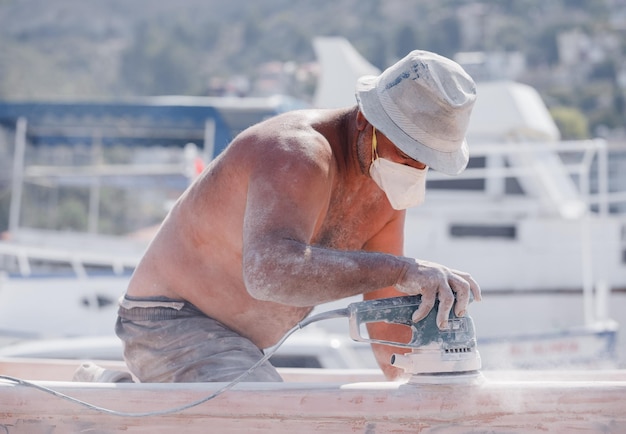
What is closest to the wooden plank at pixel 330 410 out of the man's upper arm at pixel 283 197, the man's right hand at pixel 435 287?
the man's right hand at pixel 435 287

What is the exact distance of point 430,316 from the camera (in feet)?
7.67

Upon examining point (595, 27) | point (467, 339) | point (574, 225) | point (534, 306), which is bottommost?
point (534, 306)

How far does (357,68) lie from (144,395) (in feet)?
35.0

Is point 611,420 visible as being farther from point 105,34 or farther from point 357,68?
point 105,34

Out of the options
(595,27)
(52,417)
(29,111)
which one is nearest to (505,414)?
(52,417)

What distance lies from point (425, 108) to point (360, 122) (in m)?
0.24

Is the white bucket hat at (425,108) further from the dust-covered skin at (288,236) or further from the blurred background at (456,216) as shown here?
the blurred background at (456,216)

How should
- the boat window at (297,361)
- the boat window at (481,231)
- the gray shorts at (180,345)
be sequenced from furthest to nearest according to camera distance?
the boat window at (481,231)
the boat window at (297,361)
the gray shorts at (180,345)

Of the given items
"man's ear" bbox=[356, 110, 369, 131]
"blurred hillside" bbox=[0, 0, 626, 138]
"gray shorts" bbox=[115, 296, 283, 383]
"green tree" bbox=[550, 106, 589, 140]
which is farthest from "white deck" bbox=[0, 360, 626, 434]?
"blurred hillside" bbox=[0, 0, 626, 138]

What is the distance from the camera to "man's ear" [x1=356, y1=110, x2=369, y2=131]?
2.60 m

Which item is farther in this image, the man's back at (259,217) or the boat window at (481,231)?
the boat window at (481,231)

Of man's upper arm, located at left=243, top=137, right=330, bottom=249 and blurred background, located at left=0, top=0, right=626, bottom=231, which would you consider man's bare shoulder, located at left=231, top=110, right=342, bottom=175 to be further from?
blurred background, located at left=0, top=0, right=626, bottom=231

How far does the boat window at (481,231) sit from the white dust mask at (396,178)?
8.49 m

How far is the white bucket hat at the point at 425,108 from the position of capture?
2.44 m
